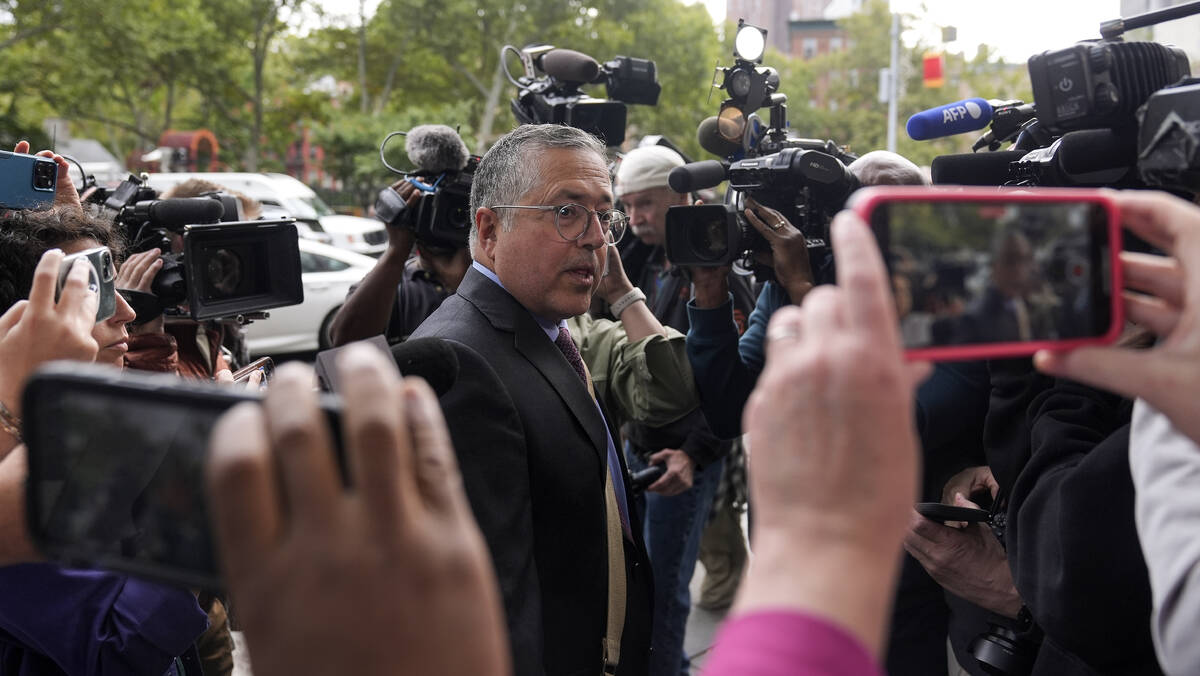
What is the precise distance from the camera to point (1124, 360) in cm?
94

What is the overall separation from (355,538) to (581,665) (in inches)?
59.6

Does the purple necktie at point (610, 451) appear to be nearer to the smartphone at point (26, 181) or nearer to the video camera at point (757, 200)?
the video camera at point (757, 200)

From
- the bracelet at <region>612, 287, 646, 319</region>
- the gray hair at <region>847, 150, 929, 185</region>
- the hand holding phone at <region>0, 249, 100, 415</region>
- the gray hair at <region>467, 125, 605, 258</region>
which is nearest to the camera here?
the hand holding phone at <region>0, 249, 100, 415</region>

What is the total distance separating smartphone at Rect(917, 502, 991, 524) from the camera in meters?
1.93

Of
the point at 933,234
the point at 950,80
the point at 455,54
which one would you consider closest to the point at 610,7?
the point at 455,54

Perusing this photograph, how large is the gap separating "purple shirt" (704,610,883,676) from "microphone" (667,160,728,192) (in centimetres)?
231

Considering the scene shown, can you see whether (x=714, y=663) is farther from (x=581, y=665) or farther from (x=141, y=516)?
(x=581, y=665)

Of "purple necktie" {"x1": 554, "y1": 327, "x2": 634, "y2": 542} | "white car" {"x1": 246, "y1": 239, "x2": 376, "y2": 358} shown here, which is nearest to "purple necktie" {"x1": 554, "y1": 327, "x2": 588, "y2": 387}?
"purple necktie" {"x1": 554, "y1": 327, "x2": 634, "y2": 542}

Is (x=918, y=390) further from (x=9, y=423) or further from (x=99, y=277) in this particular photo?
(x=9, y=423)

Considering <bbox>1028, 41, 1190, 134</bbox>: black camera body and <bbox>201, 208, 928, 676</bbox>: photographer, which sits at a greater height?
<bbox>1028, 41, 1190, 134</bbox>: black camera body

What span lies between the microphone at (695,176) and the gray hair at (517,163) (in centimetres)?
40

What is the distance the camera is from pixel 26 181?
7.13 ft

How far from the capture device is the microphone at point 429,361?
161 centimetres

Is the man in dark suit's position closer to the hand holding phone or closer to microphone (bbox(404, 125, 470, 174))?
the hand holding phone
